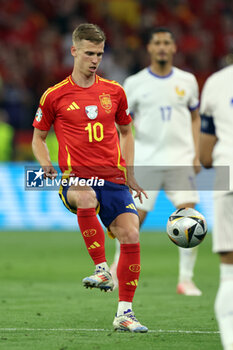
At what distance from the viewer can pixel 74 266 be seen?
11.6 metres

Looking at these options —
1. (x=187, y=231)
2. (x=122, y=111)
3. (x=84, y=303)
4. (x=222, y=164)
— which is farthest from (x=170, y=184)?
(x=222, y=164)

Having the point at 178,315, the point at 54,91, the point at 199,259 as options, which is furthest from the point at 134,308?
the point at 199,259

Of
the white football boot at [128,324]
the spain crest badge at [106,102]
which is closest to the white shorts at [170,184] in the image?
the spain crest badge at [106,102]

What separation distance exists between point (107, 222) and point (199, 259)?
6130 millimetres

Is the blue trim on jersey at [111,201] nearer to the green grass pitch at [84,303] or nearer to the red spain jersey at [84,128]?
the red spain jersey at [84,128]

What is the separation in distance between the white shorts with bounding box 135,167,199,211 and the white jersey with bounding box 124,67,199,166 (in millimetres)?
93

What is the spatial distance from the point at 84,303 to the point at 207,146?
3.38 m

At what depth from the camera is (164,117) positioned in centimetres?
936

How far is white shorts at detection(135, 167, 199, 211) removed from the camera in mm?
9234

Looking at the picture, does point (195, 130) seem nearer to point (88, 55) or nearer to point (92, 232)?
point (88, 55)

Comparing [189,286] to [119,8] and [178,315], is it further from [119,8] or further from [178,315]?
[119,8]

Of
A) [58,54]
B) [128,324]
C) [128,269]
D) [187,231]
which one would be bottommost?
[128,324]

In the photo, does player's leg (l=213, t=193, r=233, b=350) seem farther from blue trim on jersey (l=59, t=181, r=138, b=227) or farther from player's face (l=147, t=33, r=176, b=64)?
player's face (l=147, t=33, r=176, b=64)

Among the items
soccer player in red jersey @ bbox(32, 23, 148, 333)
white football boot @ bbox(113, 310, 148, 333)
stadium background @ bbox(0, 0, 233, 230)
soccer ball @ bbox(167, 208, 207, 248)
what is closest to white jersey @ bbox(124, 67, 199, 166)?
soccer ball @ bbox(167, 208, 207, 248)
